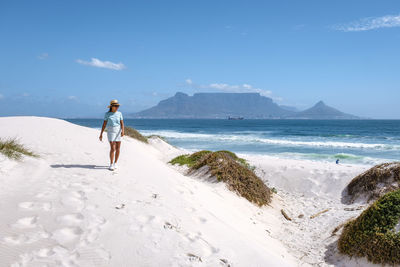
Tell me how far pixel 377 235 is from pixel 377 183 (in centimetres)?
478

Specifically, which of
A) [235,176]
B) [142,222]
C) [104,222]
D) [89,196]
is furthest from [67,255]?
[235,176]

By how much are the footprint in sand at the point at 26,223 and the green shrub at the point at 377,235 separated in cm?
479

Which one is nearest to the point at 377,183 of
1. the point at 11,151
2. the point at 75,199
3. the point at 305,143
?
the point at 75,199

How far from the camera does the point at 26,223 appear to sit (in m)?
3.56

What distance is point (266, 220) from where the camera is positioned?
21.9 feet

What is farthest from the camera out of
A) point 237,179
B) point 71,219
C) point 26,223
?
point 237,179

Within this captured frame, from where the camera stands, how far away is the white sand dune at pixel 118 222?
3113 millimetres

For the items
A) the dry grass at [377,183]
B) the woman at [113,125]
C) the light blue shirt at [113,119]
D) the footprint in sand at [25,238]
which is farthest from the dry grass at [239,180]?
the footprint in sand at [25,238]

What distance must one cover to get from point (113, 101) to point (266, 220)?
15.6 feet

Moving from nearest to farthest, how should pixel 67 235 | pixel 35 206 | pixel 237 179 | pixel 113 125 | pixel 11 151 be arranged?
pixel 67 235, pixel 35 206, pixel 11 151, pixel 113 125, pixel 237 179

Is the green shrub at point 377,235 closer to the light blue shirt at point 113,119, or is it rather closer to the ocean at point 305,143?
the light blue shirt at point 113,119

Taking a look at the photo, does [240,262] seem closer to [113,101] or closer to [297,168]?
[113,101]

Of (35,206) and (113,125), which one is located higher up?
(113,125)

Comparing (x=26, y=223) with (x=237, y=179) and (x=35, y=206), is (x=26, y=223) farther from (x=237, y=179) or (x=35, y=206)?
(x=237, y=179)
